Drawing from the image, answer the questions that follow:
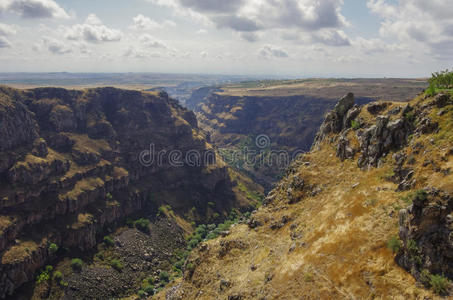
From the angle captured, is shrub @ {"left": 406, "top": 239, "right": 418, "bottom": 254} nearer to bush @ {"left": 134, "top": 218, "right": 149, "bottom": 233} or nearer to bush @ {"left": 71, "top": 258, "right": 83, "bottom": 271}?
bush @ {"left": 71, "top": 258, "right": 83, "bottom": 271}

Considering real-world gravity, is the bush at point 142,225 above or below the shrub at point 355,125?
below

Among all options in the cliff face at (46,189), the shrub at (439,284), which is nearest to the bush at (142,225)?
the cliff face at (46,189)

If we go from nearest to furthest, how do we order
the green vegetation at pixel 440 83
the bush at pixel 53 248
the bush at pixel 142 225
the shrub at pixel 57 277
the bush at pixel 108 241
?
the green vegetation at pixel 440 83, the shrub at pixel 57 277, the bush at pixel 53 248, the bush at pixel 108 241, the bush at pixel 142 225

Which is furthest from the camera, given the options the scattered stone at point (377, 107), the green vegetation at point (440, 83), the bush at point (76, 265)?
the bush at point (76, 265)

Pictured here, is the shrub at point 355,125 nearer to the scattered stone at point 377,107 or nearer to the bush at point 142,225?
the scattered stone at point 377,107

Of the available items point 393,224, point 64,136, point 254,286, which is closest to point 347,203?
point 393,224
